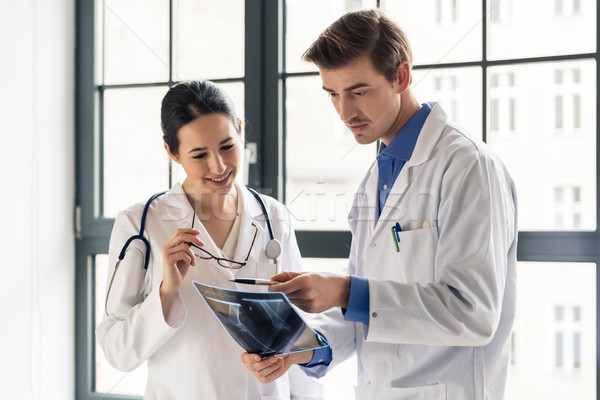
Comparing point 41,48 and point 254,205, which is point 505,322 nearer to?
point 254,205

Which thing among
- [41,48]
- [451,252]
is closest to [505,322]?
[451,252]

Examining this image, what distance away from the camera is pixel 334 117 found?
75.9 inches

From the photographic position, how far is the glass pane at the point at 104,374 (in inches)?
80.4

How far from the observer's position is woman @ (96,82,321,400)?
1.27 meters

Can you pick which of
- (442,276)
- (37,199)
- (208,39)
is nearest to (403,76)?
(442,276)

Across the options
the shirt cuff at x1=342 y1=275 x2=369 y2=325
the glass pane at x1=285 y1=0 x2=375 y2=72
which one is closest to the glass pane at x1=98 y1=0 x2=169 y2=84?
the glass pane at x1=285 y1=0 x2=375 y2=72

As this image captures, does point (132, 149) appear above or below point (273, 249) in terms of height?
above

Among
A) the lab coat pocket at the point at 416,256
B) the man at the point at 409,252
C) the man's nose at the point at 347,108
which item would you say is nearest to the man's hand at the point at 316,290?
the man at the point at 409,252

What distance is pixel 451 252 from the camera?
3.49 feet

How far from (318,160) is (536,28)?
0.80 m

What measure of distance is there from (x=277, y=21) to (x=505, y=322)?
3.94 ft

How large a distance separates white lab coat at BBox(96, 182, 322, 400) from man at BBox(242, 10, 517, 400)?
0.44 ft

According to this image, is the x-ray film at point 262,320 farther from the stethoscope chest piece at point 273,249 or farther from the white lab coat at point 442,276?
the stethoscope chest piece at point 273,249

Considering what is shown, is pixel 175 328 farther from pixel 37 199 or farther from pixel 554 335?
pixel 554 335
